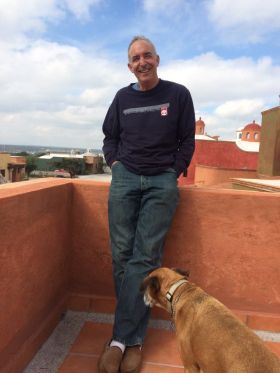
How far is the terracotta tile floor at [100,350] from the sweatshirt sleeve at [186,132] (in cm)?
147

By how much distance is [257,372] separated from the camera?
199cm

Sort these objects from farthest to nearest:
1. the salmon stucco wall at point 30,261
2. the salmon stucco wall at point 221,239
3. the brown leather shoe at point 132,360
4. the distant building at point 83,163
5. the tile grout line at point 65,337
A: the distant building at point 83,163 → the salmon stucco wall at point 221,239 → the tile grout line at point 65,337 → the brown leather shoe at point 132,360 → the salmon stucco wall at point 30,261

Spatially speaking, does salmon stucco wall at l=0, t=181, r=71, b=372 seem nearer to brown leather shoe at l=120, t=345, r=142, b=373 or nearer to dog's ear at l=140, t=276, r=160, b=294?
brown leather shoe at l=120, t=345, r=142, b=373

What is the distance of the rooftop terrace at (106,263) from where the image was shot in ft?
9.98

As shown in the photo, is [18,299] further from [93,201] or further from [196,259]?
[196,259]

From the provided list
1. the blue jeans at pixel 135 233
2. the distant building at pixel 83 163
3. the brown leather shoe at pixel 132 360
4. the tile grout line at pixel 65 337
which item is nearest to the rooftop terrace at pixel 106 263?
the tile grout line at pixel 65 337

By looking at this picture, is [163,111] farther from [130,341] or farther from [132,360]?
[132,360]

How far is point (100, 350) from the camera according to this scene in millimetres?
3113

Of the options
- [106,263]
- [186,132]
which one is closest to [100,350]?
[106,263]

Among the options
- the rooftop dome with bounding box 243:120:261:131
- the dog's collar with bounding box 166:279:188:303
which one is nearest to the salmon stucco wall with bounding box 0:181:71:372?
the dog's collar with bounding box 166:279:188:303

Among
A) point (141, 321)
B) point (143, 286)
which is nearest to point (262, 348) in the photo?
point (143, 286)

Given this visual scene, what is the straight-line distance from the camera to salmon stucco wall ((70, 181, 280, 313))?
11.4ft

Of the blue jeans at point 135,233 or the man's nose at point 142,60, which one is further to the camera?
the man's nose at point 142,60

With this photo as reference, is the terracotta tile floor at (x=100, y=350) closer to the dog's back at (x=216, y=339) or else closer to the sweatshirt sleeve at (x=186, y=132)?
the dog's back at (x=216, y=339)
